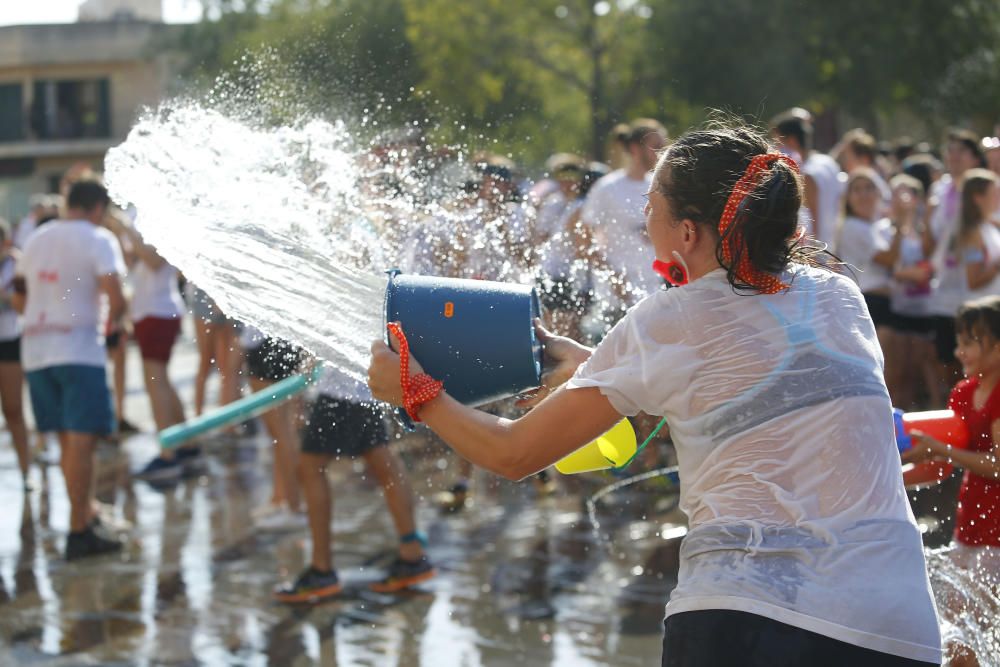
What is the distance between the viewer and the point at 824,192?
7.73m

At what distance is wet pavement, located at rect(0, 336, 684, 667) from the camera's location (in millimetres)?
4957

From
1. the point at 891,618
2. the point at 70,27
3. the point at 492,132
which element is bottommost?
the point at 891,618

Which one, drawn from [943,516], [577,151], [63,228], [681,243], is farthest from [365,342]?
[63,228]

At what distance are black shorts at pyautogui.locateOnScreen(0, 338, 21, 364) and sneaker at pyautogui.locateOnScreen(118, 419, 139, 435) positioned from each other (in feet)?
6.12

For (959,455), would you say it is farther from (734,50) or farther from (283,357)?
(734,50)

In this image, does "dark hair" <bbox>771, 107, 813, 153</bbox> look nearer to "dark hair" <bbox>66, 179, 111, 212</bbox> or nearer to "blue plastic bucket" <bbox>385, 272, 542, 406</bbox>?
"dark hair" <bbox>66, 179, 111, 212</bbox>

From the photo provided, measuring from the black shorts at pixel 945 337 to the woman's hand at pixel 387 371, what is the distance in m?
5.61

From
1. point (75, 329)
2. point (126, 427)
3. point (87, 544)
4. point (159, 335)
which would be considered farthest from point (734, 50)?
point (87, 544)

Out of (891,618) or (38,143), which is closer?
(891,618)

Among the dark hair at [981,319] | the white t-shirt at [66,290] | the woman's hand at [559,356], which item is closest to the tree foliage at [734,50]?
the white t-shirt at [66,290]

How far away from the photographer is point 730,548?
7.34ft

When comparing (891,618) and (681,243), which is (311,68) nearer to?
(681,243)

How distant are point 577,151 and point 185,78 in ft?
5.82

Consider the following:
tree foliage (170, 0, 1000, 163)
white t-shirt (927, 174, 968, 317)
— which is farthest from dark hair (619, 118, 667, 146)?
tree foliage (170, 0, 1000, 163)
